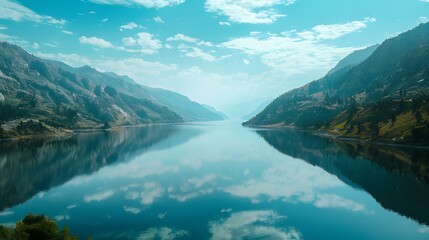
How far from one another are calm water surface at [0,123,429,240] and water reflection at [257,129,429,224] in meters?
Answer: 0.33

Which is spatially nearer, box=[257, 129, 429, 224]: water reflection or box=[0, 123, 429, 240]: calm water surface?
box=[0, 123, 429, 240]: calm water surface

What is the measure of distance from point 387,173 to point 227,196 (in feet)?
217

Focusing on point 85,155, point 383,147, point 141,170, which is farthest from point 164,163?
point 383,147

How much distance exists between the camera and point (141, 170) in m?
141

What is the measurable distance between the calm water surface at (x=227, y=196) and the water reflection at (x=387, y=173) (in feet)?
1.09

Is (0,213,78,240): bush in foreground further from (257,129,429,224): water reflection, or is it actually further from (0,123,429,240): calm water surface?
(257,129,429,224): water reflection

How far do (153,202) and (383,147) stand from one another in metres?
160

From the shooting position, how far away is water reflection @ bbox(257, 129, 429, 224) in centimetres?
8312

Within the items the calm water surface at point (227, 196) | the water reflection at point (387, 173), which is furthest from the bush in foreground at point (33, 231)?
the water reflection at point (387, 173)

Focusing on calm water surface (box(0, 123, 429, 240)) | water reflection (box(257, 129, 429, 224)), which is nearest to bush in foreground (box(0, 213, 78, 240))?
calm water surface (box(0, 123, 429, 240))

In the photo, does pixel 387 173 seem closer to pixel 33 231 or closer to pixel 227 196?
pixel 227 196

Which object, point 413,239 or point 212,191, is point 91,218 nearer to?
point 212,191

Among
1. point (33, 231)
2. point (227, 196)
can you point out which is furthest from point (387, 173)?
point (33, 231)

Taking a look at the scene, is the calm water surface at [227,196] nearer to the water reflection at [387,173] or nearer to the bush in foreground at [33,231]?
the water reflection at [387,173]
